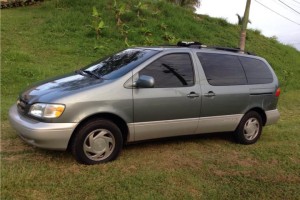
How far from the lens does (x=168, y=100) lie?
5.63 meters

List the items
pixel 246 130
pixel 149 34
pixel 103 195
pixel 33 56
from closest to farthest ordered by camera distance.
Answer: pixel 103 195, pixel 246 130, pixel 33 56, pixel 149 34

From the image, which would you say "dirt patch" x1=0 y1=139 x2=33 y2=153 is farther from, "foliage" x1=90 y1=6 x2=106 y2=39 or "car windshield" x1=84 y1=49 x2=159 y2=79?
"foliage" x1=90 y1=6 x2=106 y2=39

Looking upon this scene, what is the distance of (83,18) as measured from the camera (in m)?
16.5

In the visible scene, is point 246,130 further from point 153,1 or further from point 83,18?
point 153,1

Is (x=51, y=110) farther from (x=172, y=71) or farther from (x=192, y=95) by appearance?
(x=192, y=95)

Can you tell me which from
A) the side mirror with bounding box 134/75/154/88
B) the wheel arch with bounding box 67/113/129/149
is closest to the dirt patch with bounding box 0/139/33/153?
the wheel arch with bounding box 67/113/129/149

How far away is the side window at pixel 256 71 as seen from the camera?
6781 mm

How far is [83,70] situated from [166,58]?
1.35m

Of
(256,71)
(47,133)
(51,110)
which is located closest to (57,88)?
(51,110)

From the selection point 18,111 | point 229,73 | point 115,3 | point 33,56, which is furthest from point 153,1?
point 18,111

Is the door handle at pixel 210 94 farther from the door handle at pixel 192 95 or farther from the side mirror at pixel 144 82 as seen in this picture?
the side mirror at pixel 144 82

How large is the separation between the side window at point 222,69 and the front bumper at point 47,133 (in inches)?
94.2

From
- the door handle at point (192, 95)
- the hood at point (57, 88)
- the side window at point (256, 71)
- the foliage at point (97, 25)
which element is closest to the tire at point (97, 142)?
the hood at point (57, 88)

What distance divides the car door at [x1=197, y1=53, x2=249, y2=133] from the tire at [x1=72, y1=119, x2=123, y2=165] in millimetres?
1512
